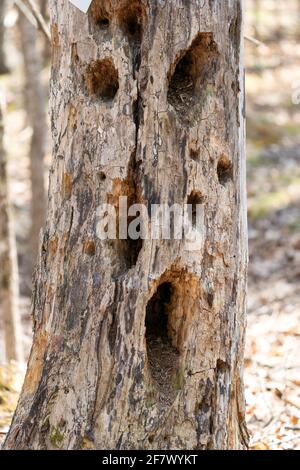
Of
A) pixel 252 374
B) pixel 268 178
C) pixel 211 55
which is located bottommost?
pixel 252 374

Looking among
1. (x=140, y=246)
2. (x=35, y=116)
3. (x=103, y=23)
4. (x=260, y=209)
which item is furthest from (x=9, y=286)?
(x=260, y=209)

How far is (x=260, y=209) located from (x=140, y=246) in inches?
314

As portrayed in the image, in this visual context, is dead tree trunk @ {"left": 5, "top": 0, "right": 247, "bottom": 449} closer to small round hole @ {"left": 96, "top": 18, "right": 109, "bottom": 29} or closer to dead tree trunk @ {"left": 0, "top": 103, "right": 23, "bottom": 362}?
small round hole @ {"left": 96, "top": 18, "right": 109, "bottom": 29}

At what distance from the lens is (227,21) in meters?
3.15

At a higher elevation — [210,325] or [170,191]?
[170,191]

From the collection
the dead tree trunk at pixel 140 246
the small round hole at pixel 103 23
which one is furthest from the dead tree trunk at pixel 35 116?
the dead tree trunk at pixel 140 246

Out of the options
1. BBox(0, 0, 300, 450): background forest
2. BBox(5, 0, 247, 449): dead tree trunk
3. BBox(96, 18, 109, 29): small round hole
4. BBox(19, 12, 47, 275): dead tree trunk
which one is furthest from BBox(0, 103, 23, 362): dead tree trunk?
BBox(96, 18, 109, 29): small round hole

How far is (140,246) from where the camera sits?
10.5 feet

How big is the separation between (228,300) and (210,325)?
5.8 inches

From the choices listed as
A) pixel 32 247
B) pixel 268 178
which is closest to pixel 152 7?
pixel 32 247

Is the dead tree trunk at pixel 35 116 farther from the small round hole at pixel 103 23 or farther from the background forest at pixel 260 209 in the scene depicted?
the small round hole at pixel 103 23

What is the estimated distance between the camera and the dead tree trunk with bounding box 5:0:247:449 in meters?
3.06

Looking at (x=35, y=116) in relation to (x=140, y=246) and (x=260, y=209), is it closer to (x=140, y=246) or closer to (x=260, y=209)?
(x=260, y=209)

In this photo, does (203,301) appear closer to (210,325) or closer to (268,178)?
(210,325)
